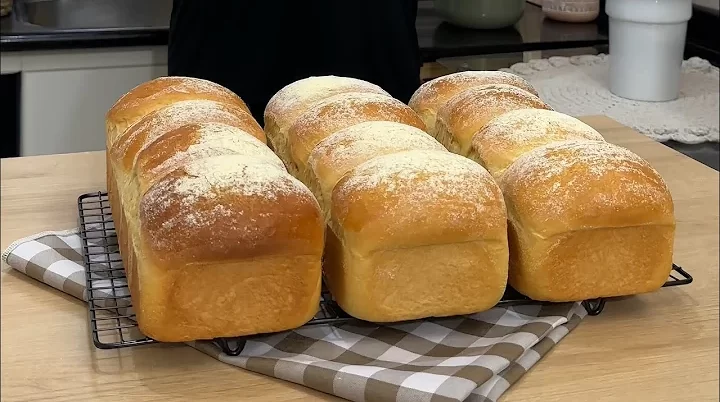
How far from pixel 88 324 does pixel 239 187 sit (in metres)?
0.21

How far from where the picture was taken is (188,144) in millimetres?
868

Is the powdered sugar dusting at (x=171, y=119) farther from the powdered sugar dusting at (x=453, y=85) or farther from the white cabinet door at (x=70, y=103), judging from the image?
the white cabinet door at (x=70, y=103)

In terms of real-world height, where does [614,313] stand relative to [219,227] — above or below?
below

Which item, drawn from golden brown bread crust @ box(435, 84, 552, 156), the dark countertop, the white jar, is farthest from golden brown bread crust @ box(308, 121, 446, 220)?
the dark countertop

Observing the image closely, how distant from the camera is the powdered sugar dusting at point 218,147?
84 cm

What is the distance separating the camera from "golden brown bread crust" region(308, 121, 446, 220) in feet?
2.90

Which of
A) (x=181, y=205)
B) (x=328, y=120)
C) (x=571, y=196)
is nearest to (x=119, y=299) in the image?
(x=181, y=205)

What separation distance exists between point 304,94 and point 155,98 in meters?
0.18

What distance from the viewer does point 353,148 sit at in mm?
896

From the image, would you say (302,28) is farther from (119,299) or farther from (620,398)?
(620,398)

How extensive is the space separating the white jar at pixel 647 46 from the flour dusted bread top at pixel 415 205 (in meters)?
0.95

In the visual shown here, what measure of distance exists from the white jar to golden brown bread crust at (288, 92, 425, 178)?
792 millimetres

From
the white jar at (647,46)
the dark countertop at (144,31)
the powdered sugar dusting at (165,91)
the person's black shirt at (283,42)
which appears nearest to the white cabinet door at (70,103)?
the dark countertop at (144,31)

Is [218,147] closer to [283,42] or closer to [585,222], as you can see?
[585,222]
